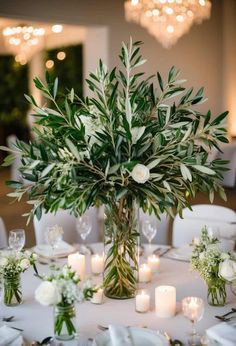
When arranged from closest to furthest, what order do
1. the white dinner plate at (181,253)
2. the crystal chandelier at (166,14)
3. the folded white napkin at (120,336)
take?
1. the folded white napkin at (120,336)
2. the white dinner plate at (181,253)
3. the crystal chandelier at (166,14)

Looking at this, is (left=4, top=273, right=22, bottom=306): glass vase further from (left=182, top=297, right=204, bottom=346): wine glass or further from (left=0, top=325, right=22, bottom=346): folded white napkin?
(left=182, top=297, right=204, bottom=346): wine glass

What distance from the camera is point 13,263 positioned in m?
1.87

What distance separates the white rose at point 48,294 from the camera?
1.41 metres

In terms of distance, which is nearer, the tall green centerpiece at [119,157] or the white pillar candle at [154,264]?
the tall green centerpiece at [119,157]

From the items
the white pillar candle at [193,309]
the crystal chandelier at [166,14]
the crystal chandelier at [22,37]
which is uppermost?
the crystal chandelier at [22,37]

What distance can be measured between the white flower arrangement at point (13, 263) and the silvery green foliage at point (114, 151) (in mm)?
193

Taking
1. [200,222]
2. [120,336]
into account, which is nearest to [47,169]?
[120,336]

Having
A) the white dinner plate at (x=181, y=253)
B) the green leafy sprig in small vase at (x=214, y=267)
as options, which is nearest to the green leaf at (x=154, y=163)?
the green leafy sprig in small vase at (x=214, y=267)

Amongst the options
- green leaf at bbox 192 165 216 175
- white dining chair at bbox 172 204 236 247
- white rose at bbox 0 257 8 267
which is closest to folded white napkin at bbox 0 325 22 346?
white rose at bbox 0 257 8 267

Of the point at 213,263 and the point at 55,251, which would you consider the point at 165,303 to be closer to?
the point at 213,263

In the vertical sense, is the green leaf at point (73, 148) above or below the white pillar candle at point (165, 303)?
above

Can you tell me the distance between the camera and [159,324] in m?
1.77

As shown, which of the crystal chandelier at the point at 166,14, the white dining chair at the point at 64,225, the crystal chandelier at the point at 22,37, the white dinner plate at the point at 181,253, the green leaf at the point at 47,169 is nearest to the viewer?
the green leaf at the point at 47,169

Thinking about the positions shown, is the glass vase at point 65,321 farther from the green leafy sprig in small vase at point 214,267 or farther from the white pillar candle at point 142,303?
the green leafy sprig in small vase at point 214,267
